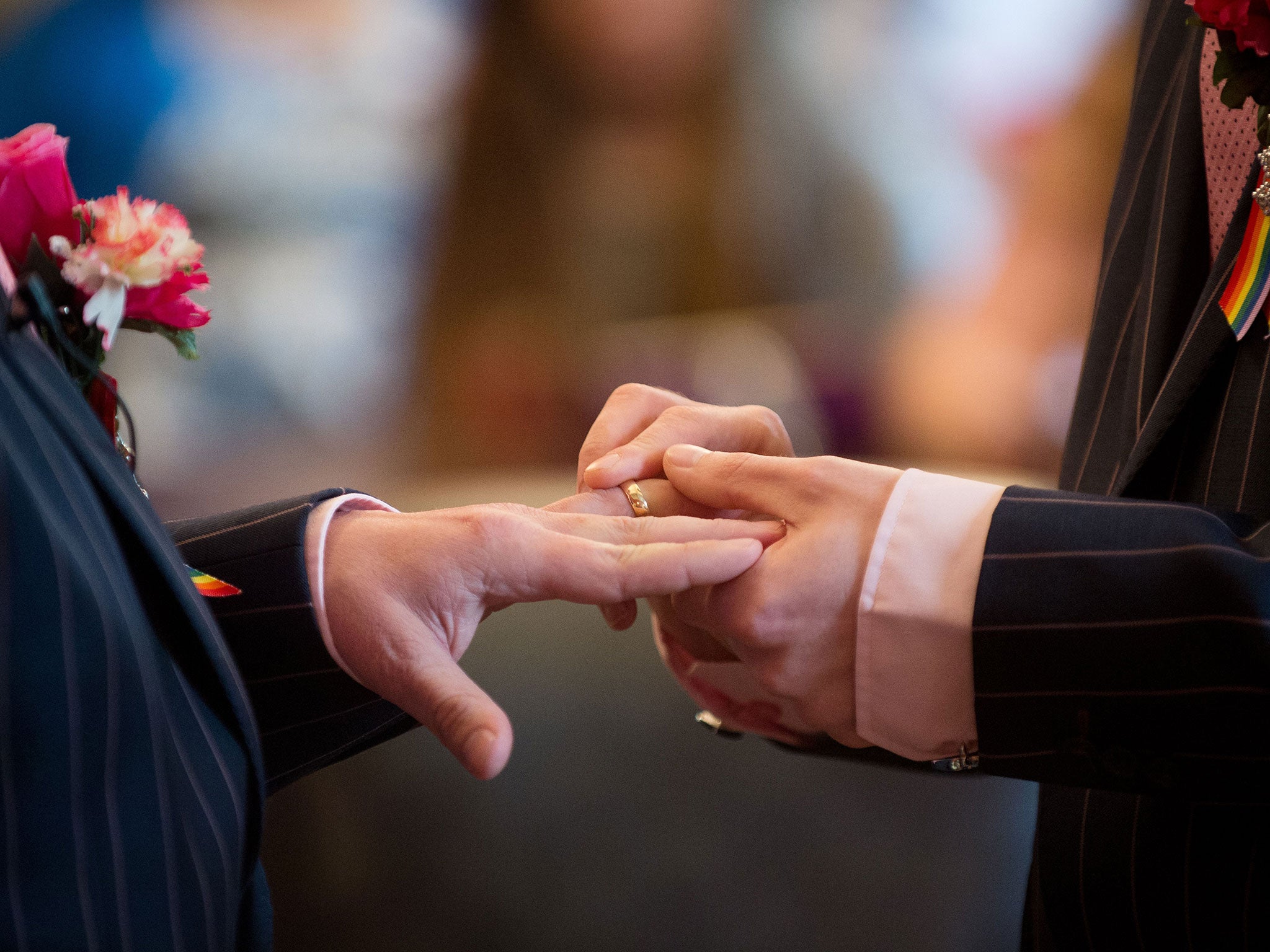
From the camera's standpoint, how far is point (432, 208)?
10.3 ft

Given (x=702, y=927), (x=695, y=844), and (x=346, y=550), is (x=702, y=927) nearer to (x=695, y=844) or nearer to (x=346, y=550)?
(x=695, y=844)

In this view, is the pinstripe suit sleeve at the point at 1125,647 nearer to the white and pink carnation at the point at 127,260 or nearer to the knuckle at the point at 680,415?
the knuckle at the point at 680,415

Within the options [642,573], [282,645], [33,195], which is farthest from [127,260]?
[642,573]

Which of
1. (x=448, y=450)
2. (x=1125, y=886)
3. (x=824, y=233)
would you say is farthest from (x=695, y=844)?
(x=824, y=233)

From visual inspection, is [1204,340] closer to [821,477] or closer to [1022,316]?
[821,477]

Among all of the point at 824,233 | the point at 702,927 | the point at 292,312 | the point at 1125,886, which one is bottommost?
the point at 702,927

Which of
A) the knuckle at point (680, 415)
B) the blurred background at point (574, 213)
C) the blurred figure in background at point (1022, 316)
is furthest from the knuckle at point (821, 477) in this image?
the blurred figure in background at point (1022, 316)

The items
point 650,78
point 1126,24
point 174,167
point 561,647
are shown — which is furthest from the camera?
point 650,78

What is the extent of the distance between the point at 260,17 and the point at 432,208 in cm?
76

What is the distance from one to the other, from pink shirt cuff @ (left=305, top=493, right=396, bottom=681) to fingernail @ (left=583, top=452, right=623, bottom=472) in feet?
0.72

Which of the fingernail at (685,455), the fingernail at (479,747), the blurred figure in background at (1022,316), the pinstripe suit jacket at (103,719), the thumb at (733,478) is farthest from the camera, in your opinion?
the blurred figure in background at (1022,316)

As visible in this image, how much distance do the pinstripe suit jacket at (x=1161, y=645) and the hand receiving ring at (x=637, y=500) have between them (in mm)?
372

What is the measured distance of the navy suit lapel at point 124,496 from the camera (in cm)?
50

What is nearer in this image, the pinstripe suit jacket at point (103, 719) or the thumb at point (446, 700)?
the pinstripe suit jacket at point (103, 719)
